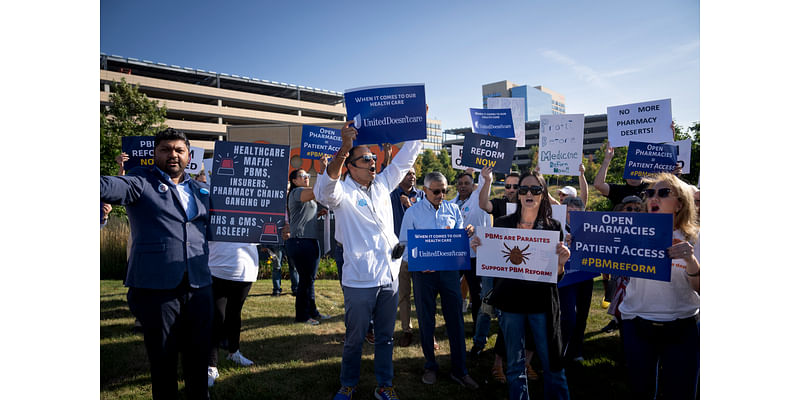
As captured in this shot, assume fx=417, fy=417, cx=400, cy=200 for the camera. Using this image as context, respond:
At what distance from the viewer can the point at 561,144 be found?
6816 mm

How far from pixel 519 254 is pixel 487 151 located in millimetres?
2705

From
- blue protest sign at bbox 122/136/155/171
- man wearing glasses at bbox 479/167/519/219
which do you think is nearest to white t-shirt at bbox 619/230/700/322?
man wearing glasses at bbox 479/167/519/219

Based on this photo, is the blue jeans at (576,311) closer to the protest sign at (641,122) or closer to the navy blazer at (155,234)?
the protest sign at (641,122)

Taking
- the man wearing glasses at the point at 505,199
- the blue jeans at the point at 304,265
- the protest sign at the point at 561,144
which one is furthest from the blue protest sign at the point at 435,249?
the protest sign at the point at 561,144

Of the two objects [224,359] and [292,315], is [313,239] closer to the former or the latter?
[292,315]

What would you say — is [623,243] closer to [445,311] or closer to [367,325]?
[445,311]

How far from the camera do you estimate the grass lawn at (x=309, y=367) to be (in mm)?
4355

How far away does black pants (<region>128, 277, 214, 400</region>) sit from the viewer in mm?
3117

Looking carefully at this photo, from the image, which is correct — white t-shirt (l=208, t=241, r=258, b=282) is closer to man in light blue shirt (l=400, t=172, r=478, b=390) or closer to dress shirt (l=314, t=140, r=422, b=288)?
dress shirt (l=314, t=140, r=422, b=288)

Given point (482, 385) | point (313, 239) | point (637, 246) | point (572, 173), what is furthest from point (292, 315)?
point (637, 246)

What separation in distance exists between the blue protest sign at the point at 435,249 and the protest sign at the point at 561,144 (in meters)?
2.91

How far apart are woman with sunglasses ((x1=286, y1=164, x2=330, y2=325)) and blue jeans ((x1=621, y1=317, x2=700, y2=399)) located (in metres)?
4.64

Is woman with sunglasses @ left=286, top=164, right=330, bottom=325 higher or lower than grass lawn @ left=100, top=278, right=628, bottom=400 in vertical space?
higher

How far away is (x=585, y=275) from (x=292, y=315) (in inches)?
194
